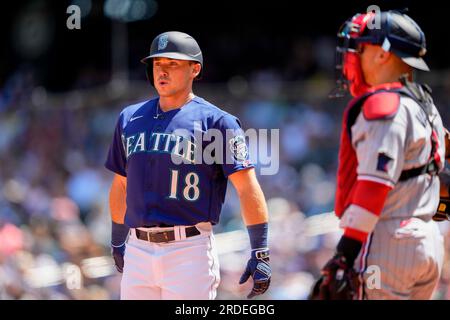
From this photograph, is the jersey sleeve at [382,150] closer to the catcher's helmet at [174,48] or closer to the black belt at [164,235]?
the black belt at [164,235]

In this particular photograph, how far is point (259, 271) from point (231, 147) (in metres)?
0.65

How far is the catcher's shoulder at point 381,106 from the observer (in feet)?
13.0

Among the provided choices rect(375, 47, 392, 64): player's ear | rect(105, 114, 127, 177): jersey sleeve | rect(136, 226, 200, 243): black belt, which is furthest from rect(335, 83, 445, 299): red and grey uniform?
rect(105, 114, 127, 177): jersey sleeve

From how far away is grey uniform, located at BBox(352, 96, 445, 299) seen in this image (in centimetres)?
401

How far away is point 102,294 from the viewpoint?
7504mm

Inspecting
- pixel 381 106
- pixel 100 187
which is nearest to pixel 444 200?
pixel 381 106

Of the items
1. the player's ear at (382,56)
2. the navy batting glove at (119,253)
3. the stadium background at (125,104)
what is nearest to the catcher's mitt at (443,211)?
the player's ear at (382,56)

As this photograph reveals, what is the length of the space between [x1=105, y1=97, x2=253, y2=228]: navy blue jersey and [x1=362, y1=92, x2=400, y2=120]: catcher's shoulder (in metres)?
1.01

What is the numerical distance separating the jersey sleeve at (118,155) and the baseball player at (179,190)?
12 cm

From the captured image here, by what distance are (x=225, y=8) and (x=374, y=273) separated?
36.2 ft

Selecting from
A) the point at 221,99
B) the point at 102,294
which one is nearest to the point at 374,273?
the point at 102,294

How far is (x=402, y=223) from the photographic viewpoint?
13.4 feet

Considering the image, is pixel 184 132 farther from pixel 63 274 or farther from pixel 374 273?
pixel 63 274

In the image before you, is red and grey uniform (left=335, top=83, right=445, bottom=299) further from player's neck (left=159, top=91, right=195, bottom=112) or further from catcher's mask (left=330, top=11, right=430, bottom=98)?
player's neck (left=159, top=91, right=195, bottom=112)
